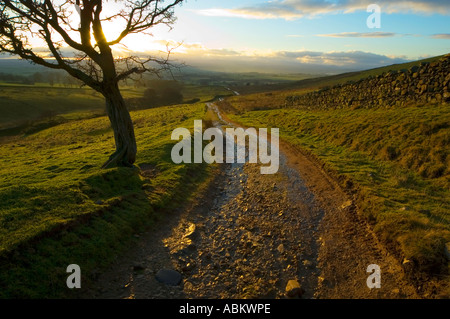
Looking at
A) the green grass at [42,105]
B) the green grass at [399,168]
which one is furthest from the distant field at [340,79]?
the green grass at [42,105]

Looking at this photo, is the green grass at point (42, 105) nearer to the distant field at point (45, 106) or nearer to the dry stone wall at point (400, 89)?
the distant field at point (45, 106)

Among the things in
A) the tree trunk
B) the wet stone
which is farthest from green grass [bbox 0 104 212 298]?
the wet stone

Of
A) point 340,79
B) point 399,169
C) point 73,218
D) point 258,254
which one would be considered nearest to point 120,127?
point 73,218

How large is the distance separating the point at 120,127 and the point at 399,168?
14.5m

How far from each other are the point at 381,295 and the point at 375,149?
1265cm

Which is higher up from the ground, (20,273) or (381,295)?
(20,273)

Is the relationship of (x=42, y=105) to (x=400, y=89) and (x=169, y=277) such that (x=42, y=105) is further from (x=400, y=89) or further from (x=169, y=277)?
(x=169, y=277)

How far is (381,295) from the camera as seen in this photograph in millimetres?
6652

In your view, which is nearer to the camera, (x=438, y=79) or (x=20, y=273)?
(x=20, y=273)

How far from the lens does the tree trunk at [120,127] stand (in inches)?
543

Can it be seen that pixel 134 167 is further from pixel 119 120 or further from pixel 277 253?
pixel 277 253

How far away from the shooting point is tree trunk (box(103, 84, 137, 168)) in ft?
45.2

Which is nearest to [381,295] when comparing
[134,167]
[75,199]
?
[75,199]

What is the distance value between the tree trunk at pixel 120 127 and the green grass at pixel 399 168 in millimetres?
11000
